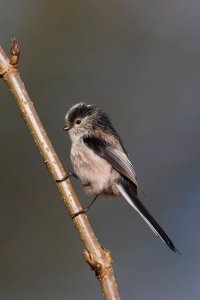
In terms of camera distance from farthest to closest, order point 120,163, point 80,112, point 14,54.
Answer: point 80,112
point 120,163
point 14,54

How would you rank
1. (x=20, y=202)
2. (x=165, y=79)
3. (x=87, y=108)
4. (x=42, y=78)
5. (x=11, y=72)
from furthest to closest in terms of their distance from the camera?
1. (x=165, y=79)
2. (x=42, y=78)
3. (x=20, y=202)
4. (x=87, y=108)
5. (x=11, y=72)

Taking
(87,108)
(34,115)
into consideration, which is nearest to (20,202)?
(87,108)

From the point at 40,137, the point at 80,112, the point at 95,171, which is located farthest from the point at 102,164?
the point at 40,137

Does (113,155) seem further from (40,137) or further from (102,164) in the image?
(40,137)

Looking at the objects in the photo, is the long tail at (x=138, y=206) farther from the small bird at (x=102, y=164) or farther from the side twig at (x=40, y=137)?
the side twig at (x=40, y=137)

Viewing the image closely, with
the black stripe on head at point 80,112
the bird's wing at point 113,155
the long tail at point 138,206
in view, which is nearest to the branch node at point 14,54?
the long tail at point 138,206

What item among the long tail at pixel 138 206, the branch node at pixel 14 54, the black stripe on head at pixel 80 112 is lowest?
the long tail at pixel 138 206

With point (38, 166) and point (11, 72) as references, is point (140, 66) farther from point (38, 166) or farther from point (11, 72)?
point (11, 72)
